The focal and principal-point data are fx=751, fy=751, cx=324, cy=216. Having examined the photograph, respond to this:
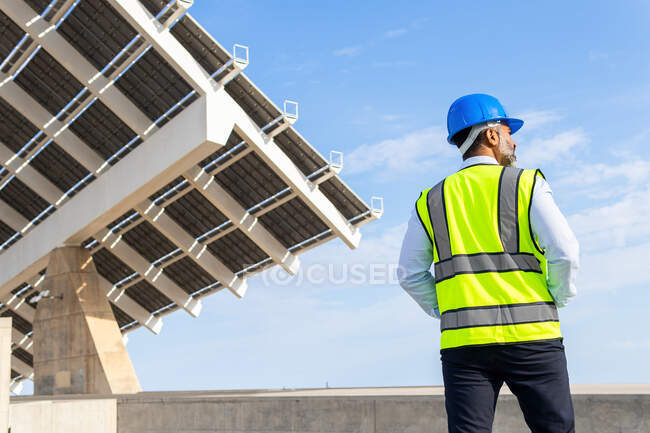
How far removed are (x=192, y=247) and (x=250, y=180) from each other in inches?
192

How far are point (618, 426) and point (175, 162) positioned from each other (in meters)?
15.3

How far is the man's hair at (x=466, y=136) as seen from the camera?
343cm

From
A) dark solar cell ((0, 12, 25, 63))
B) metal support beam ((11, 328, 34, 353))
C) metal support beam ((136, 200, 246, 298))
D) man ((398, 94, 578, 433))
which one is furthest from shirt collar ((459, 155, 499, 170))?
metal support beam ((11, 328, 34, 353))

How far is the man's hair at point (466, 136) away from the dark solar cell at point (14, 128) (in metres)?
23.6

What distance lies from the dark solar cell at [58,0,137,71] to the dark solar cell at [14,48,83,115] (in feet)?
5.28

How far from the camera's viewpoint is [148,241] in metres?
28.8

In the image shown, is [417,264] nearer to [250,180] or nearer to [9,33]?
[250,180]

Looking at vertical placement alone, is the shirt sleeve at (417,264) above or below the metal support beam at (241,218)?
below

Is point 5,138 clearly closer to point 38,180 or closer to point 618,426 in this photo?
point 38,180

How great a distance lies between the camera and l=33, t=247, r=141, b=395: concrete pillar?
25.1 m

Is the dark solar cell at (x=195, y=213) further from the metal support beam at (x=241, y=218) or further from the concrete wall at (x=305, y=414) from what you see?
the concrete wall at (x=305, y=414)

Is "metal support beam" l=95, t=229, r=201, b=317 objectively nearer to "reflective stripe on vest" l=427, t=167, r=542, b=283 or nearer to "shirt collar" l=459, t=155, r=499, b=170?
"shirt collar" l=459, t=155, r=499, b=170

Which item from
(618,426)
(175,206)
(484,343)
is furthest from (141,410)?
(175,206)

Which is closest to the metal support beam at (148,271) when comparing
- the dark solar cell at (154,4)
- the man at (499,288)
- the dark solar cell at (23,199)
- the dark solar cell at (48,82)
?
the dark solar cell at (23,199)
